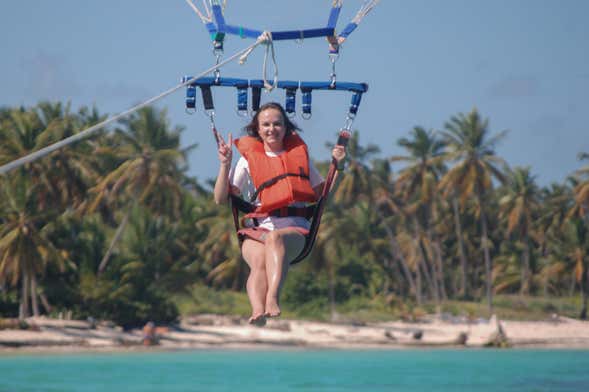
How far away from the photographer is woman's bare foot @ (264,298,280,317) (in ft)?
22.5

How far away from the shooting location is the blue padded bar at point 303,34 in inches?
293

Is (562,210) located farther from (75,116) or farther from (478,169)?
(75,116)

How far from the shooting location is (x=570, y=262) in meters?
51.2

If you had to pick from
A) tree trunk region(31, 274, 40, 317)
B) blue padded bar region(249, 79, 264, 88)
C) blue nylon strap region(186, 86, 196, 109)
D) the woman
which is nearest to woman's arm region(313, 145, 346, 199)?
the woman

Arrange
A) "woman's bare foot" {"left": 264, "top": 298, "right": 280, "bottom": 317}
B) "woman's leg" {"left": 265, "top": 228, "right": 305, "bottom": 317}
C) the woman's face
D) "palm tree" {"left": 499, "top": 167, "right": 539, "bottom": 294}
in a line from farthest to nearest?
"palm tree" {"left": 499, "top": 167, "right": 539, "bottom": 294}, the woman's face, "woman's leg" {"left": 265, "top": 228, "right": 305, "bottom": 317}, "woman's bare foot" {"left": 264, "top": 298, "right": 280, "bottom": 317}

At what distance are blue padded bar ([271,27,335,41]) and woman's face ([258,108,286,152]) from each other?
0.55 m

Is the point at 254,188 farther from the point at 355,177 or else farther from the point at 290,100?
the point at 355,177

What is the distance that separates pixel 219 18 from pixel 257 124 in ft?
2.52

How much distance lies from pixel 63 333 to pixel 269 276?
3545 centimetres

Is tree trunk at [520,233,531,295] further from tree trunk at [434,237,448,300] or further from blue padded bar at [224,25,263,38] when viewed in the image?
blue padded bar at [224,25,263,38]

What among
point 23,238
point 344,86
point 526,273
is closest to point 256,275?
point 344,86

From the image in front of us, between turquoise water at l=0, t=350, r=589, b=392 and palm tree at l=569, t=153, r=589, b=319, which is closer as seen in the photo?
turquoise water at l=0, t=350, r=589, b=392

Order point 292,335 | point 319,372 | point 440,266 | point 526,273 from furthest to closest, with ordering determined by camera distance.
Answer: point 440,266 < point 526,273 < point 292,335 < point 319,372

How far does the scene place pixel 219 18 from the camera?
7297 millimetres
